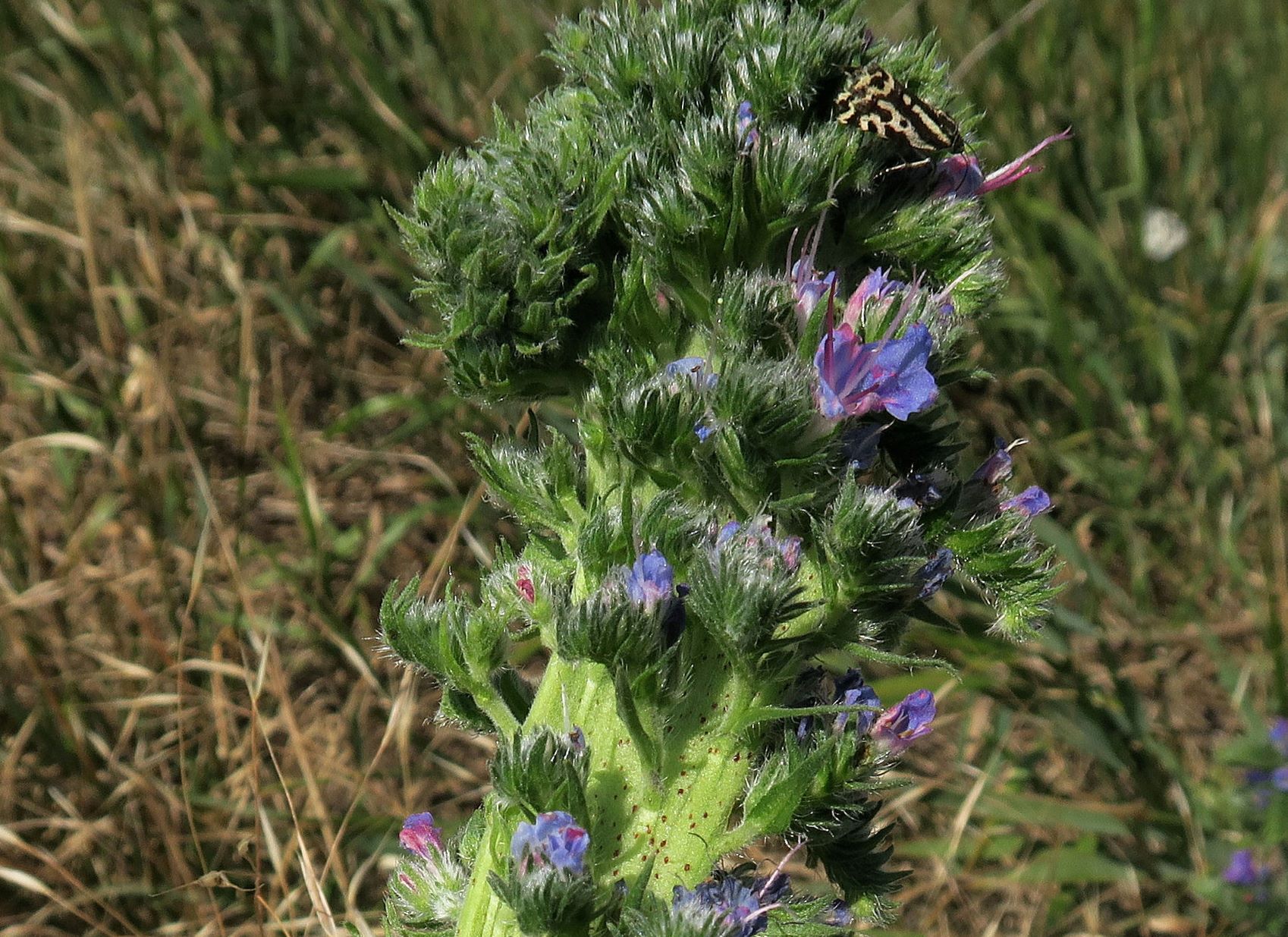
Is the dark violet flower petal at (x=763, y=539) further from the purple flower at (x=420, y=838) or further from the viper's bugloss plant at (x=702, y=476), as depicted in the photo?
the purple flower at (x=420, y=838)

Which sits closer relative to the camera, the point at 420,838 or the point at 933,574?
the point at 933,574

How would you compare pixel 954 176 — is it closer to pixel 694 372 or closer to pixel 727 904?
pixel 694 372

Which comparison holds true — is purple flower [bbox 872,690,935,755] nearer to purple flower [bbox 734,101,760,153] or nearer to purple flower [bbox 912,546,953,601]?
purple flower [bbox 912,546,953,601]

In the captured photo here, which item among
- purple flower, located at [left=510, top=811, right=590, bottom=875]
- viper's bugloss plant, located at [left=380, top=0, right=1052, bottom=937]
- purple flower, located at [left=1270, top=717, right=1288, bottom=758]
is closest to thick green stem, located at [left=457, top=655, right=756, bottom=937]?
viper's bugloss plant, located at [left=380, top=0, right=1052, bottom=937]

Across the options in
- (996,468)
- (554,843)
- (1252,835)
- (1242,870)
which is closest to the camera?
(554,843)

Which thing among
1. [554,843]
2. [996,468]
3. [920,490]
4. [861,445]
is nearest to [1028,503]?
[996,468]

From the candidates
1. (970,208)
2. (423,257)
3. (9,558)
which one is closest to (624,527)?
(423,257)
